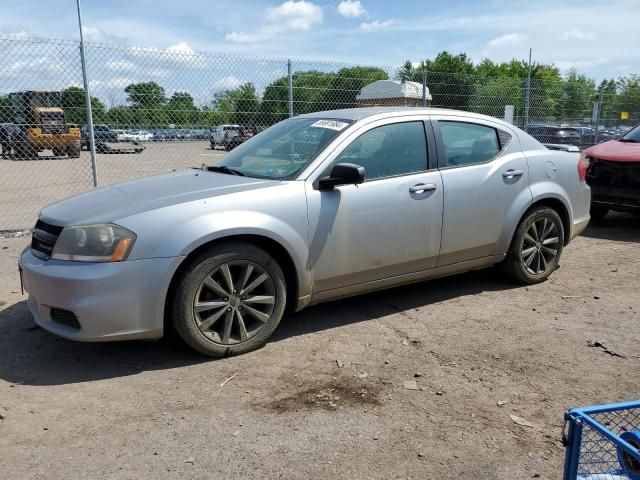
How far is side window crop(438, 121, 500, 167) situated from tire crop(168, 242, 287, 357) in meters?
1.88

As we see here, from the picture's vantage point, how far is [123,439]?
2955 millimetres

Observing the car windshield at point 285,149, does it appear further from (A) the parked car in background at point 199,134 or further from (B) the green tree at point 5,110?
(B) the green tree at point 5,110

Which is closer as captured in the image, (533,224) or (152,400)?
(152,400)

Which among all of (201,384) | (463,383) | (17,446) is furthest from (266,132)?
(17,446)

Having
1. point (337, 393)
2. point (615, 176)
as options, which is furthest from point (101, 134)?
point (337, 393)

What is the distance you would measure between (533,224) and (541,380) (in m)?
2.07

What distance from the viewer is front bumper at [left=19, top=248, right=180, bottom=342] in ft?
11.4

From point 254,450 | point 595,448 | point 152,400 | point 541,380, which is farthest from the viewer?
point 541,380

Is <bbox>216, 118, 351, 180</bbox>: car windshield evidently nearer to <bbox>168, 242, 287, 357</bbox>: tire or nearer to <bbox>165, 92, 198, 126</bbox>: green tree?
<bbox>168, 242, 287, 357</bbox>: tire

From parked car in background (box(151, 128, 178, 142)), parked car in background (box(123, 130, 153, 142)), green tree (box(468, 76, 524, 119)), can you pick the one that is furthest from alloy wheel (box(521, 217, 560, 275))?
green tree (box(468, 76, 524, 119))

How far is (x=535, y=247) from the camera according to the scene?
5410 mm

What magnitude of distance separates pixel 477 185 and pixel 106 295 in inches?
120

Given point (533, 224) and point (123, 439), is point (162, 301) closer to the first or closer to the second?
point (123, 439)

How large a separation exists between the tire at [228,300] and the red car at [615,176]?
5821mm
